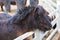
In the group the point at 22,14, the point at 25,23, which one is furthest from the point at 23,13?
the point at 25,23

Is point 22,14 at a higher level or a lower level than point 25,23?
higher

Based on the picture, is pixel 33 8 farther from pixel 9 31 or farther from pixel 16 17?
pixel 9 31

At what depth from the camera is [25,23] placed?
2090 millimetres

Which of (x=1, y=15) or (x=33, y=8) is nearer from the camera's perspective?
(x=33, y=8)

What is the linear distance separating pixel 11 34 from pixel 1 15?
537mm

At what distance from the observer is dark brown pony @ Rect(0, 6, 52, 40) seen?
2.02 metres

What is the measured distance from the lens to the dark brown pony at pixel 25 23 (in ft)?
6.63

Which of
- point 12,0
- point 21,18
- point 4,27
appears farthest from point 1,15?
point 12,0

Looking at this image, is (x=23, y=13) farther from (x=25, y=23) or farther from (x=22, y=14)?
(x=25, y=23)

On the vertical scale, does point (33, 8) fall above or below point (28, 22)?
above

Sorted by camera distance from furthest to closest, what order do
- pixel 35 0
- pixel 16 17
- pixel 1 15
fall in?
pixel 35 0 < pixel 1 15 < pixel 16 17

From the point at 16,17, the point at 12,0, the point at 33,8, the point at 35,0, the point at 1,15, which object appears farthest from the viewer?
the point at 12,0

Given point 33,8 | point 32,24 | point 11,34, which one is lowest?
point 11,34

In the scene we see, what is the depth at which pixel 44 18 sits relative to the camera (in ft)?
6.81
